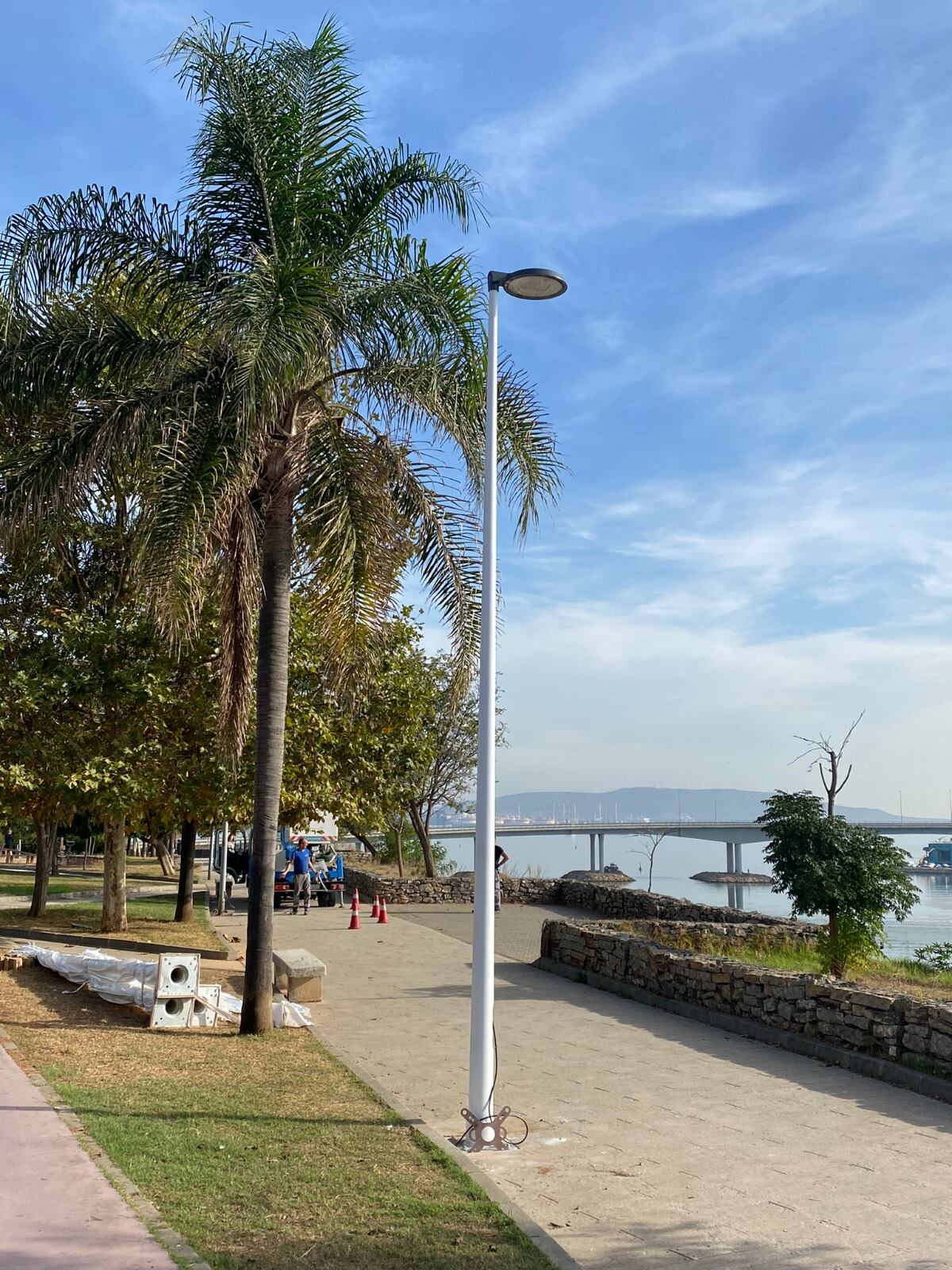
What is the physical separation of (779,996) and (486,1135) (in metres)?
5.03

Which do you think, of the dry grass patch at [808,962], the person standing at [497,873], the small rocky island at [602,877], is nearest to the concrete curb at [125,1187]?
the dry grass patch at [808,962]

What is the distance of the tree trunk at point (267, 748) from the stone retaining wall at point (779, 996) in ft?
16.8

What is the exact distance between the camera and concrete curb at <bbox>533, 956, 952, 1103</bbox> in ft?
31.2

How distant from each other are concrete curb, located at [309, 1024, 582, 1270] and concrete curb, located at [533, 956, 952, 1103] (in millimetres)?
4208

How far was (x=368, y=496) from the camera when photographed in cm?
1230

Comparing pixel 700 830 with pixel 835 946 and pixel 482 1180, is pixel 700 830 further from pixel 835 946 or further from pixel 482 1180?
pixel 482 1180

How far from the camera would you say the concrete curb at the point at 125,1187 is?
17.6 feet

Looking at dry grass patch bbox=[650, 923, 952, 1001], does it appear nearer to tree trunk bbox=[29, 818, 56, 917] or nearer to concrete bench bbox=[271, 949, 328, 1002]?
concrete bench bbox=[271, 949, 328, 1002]

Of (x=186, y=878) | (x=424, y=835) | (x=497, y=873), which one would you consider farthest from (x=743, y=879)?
(x=186, y=878)

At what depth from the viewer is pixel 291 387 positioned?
1080 cm

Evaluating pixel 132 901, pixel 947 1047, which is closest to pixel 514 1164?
pixel 947 1047

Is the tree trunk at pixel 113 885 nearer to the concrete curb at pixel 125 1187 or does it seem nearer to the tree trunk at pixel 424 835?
the concrete curb at pixel 125 1187

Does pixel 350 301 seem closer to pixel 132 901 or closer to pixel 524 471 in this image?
pixel 524 471

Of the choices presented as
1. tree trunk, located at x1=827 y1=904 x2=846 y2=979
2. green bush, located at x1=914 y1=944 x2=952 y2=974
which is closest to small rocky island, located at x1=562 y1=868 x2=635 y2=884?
green bush, located at x1=914 y1=944 x2=952 y2=974
